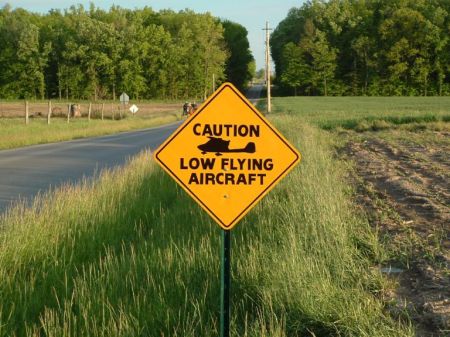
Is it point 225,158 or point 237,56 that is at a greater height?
point 237,56

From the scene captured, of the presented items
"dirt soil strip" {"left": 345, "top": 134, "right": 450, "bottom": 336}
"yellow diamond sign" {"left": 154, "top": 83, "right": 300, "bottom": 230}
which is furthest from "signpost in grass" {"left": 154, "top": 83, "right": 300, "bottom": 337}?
"dirt soil strip" {"left": 345, "top": 134, "right": 450, "bottom": 336}

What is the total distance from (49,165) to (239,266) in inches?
447

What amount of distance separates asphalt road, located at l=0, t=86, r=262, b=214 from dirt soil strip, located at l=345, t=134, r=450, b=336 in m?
4.99

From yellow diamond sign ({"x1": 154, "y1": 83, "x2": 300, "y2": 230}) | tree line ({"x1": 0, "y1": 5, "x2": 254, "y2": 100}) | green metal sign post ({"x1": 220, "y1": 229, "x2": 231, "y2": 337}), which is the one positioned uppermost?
tree line ({"x1": 0, "y1": 5, "x2": 254, "y2": 100})

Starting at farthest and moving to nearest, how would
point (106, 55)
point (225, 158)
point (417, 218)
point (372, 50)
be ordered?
point (372, 50) < point (106, 55) < point (417, 218) < point (225, 158)

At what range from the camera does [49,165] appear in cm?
1496

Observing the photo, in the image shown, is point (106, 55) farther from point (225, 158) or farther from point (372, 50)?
point (225, 158)

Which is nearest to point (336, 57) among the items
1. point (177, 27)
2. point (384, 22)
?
Answer: point (384, 22)

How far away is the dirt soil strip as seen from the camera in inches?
169

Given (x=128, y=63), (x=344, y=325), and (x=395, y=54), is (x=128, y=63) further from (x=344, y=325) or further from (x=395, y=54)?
(x=344, y=325)

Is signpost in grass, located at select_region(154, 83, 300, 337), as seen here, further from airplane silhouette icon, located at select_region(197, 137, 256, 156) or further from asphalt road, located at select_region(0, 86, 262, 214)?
asphalt road, located at select_region(0, 86, 262, 214)

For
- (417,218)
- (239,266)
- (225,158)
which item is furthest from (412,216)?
(225,158)

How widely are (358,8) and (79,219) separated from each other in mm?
109254

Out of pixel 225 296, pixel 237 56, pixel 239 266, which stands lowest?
pixel 239 266
